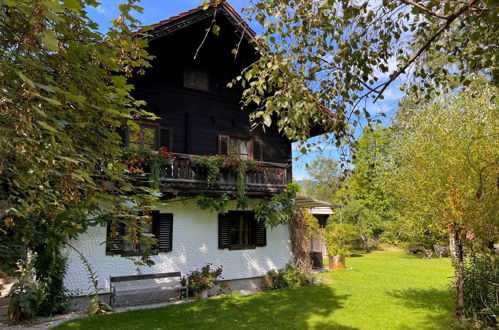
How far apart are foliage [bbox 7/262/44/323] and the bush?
730 cm

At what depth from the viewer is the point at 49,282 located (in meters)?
8.55

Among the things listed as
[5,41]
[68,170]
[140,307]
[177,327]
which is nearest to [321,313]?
[177,327]

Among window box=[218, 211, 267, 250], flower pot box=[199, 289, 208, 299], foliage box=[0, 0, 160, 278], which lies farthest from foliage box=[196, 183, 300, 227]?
foliage box=[0, 0, 160, 278]

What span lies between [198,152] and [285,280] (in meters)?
5.69

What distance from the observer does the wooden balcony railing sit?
35.1 feet

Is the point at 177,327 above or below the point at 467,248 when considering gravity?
below

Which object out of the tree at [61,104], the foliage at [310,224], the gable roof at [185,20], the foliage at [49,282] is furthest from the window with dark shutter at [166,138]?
the tree at [61,104]

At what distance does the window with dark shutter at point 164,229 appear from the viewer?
1120 centimetres

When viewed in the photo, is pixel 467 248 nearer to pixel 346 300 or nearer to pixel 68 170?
pixel 346 300

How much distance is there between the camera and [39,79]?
2.33 meters

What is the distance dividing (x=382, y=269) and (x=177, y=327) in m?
12.6

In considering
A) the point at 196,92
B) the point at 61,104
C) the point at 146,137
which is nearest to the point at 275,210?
the point at 146,137

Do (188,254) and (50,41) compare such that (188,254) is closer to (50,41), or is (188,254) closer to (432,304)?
(432,304)

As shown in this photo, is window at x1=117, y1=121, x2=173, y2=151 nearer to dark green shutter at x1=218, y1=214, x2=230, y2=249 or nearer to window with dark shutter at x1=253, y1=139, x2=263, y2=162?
dark green shutter at x1=218, y1=214, x2=230, y2=249
